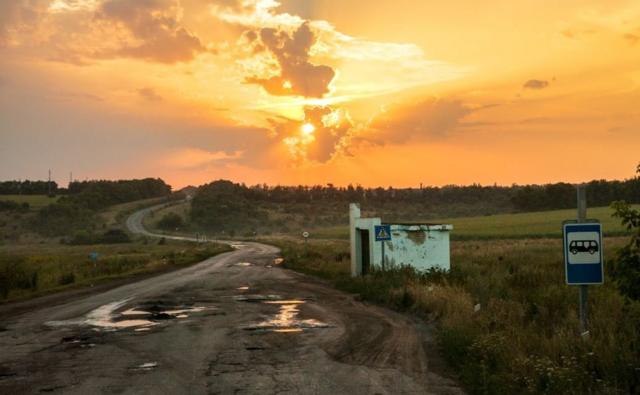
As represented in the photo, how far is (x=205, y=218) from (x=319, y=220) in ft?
105

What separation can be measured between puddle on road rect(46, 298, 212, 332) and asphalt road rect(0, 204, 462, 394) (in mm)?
31

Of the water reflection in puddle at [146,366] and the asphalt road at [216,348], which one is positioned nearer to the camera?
the asphalt road at [216,348]

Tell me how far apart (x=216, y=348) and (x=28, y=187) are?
20056 centimetres

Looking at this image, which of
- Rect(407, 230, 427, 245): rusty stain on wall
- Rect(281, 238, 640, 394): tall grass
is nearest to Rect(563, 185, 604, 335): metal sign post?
Rect(281, 238, 640, 394): tall grass

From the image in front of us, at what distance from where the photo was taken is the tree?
7.77 meters

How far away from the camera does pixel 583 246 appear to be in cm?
926

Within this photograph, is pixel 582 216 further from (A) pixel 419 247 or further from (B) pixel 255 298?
(A) pixel 419 247

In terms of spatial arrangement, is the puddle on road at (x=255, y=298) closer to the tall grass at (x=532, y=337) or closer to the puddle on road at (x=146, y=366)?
the tall grass at (x=532, y=337)

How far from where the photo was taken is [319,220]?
564 ft

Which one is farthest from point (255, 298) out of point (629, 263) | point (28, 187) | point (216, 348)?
point (28, 187)

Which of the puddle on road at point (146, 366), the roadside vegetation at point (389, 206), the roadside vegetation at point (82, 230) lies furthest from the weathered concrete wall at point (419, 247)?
the roadside vegetation at point (389, 206)

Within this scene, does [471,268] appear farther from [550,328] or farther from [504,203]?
[504,203]

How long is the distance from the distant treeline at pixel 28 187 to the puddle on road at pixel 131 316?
7296 inches

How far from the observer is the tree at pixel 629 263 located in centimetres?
777
